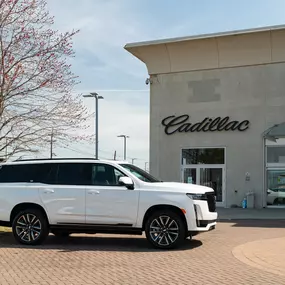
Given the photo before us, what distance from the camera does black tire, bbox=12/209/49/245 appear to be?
1085cm

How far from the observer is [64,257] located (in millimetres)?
9297

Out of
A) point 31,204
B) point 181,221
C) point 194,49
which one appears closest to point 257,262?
point 181,221

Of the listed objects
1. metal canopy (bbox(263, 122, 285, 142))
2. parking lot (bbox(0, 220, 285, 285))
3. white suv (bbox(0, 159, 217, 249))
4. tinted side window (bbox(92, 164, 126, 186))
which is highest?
metal canopy (bbox(263, 122, 285, 142))

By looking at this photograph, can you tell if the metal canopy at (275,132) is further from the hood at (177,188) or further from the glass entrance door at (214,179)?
the hood at (177,188)

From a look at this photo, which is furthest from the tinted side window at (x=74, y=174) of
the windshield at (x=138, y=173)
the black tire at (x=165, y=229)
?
the black tire at (x=165, y=229)

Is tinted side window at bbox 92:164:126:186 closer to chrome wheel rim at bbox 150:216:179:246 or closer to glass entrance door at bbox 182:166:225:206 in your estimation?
chrome wheel rim at bbox 150:216:179:246

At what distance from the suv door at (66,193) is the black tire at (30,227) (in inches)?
9.4

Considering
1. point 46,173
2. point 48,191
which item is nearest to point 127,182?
point 48,191

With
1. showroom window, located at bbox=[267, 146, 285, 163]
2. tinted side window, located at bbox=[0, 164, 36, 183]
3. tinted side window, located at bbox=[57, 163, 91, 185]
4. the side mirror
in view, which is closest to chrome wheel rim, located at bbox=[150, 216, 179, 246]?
the side mirror

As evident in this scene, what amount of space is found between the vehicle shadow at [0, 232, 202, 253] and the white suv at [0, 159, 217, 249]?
32 cm

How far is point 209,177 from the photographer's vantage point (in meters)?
25.0

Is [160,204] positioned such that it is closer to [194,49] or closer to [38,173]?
[38,173]

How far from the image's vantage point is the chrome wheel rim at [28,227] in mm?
10875

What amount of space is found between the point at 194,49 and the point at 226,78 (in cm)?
235
